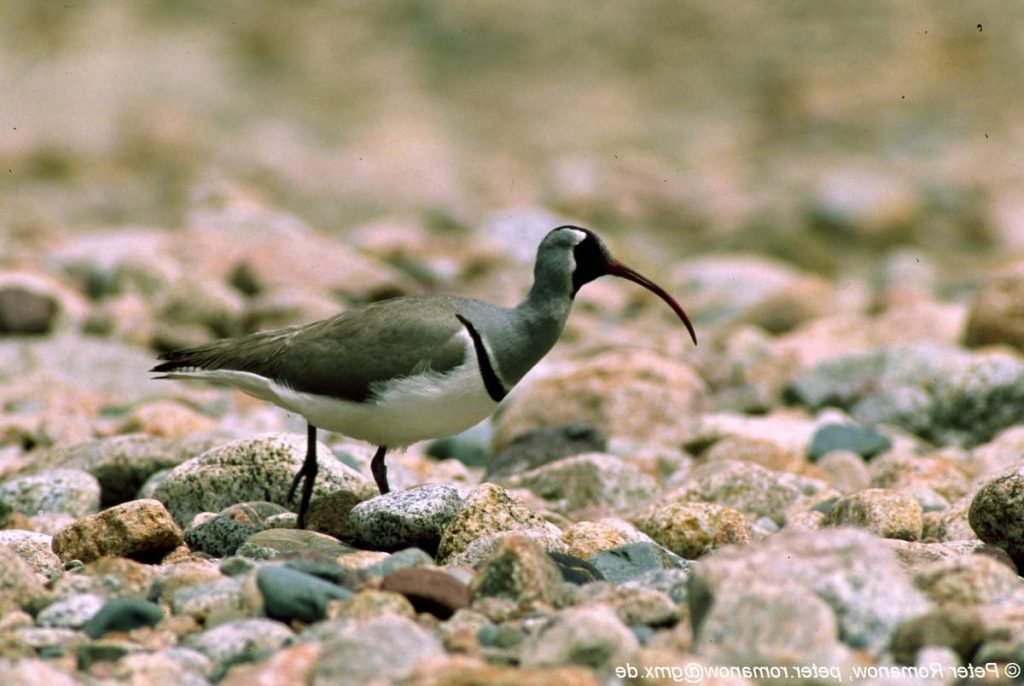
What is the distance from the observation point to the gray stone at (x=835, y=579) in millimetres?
5727

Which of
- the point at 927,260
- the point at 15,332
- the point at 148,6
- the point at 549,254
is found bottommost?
the point at 927,260

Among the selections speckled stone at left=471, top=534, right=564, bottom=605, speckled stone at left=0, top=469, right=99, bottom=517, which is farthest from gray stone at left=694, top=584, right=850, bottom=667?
speckled stone at left=0, top=469, right=99, bottom=517

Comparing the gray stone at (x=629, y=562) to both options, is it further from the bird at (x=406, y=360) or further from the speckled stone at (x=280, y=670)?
the speckled stone at (x=280, y=670)

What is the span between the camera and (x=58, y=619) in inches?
244

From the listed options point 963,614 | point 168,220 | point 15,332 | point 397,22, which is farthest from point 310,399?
point 397,22

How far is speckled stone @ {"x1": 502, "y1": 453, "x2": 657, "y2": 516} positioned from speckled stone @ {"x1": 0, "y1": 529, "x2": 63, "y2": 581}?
3663mm

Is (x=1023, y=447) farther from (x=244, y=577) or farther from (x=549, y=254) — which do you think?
(x=244, y=577)

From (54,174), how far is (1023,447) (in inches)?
971

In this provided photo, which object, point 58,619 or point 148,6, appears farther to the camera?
point 148,6

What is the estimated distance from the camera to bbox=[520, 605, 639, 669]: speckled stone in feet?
18.1

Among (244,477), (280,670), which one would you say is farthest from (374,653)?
(244,477)

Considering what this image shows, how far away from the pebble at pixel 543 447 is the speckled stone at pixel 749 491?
5.47ft

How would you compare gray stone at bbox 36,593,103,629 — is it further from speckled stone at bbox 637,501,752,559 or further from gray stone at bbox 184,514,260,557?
speckled stone at bbox 637,501,752,559

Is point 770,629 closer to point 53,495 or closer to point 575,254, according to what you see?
point 575,254
